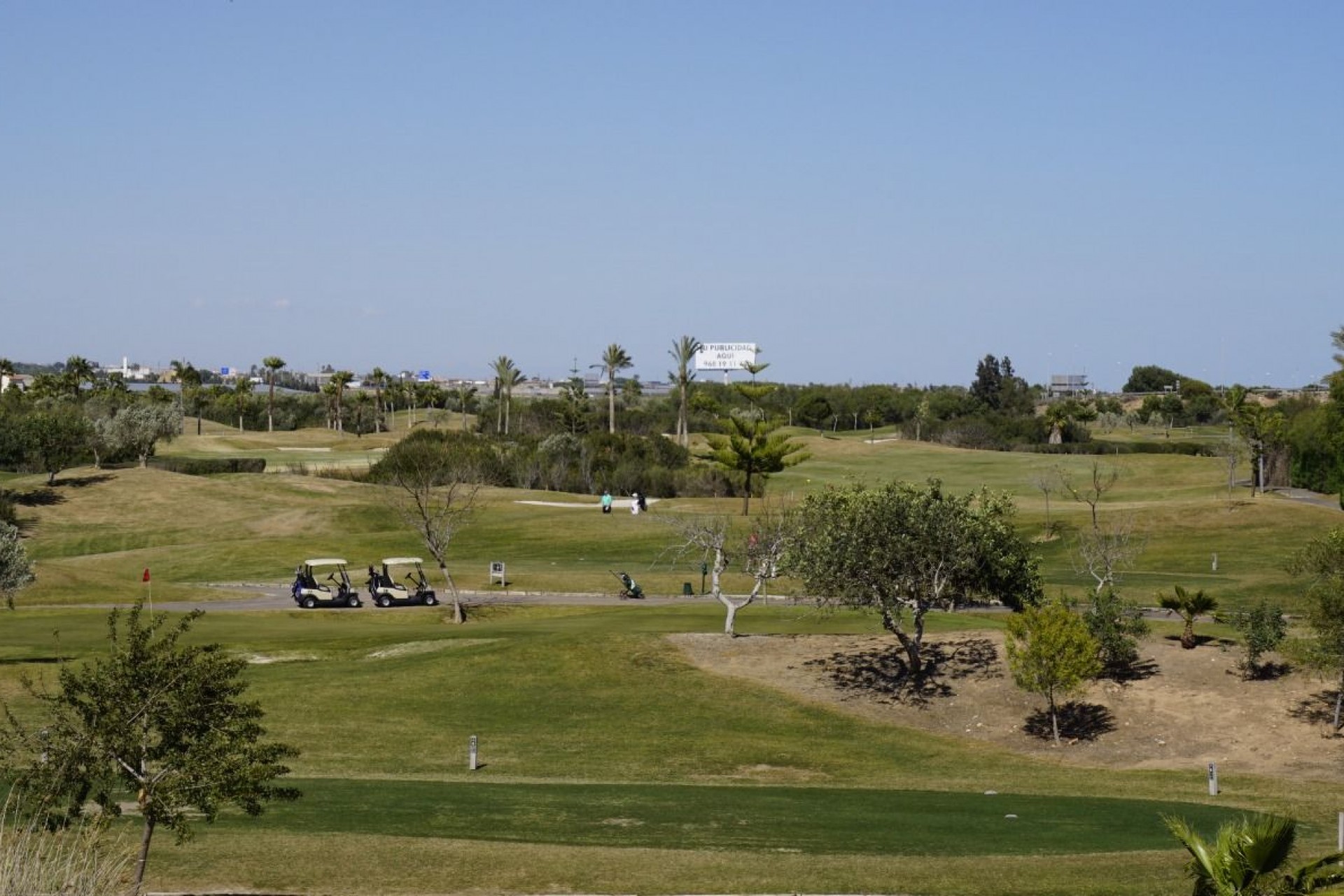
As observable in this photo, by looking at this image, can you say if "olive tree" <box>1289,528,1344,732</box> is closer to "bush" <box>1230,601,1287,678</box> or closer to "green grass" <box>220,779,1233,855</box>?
"bush" <box>1230,601,1287,678</box>

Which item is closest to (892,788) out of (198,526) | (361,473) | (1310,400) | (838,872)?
(838,872)

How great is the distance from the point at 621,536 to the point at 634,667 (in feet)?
146

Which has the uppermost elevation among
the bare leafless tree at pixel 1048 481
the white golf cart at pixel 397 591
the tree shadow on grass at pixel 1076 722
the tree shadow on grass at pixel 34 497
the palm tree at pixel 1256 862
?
the bare leafless tree at pixel 1048 481

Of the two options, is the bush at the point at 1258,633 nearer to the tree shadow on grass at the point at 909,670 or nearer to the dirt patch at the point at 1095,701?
the dirt patch at the point at 1095,701

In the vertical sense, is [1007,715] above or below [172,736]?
below

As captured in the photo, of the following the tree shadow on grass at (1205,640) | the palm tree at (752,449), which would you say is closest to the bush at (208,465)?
the palm tree at (752,449)

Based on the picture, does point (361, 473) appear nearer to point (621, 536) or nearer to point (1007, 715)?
point (621, 536)

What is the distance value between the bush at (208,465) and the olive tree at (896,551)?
9528 centimetres

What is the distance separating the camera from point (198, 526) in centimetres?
10250

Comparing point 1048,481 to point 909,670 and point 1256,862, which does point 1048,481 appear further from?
point 1256,862

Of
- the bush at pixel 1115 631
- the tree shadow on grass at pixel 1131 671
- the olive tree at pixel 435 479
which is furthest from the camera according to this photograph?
the olive tree at pixel 435 479

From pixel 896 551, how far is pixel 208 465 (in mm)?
102164

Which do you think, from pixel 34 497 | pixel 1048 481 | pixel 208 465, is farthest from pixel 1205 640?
pixel 208 465

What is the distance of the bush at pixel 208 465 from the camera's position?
13050cm
